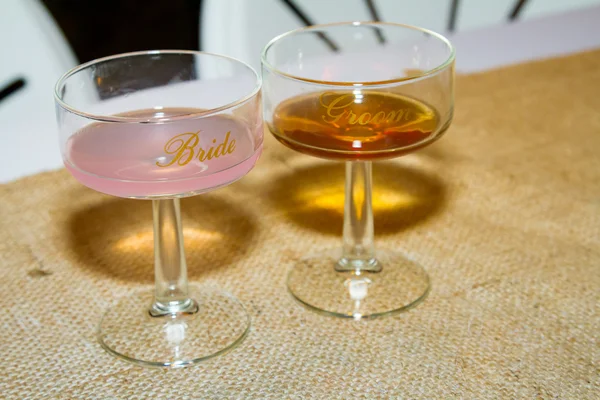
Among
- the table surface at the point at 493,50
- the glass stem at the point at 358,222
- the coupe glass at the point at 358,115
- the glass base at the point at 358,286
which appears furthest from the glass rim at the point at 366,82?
the table surface at the point at 493,50

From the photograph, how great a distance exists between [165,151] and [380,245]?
0.40 metres

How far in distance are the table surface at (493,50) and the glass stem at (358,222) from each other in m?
0.50

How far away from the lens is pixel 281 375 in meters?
0.82

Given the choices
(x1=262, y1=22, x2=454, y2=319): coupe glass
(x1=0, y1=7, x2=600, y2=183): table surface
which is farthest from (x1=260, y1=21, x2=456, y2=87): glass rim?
(x1=0, y1=7, x2=600, y2=183): table surface

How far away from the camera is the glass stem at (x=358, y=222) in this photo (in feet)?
3.19

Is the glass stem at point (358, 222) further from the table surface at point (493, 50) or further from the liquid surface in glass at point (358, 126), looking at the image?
the table surface at point (493, 50)

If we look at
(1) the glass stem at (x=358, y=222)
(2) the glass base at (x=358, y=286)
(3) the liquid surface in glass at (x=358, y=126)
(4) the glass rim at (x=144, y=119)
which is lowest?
(2) the glass base at (x=358, y=286)

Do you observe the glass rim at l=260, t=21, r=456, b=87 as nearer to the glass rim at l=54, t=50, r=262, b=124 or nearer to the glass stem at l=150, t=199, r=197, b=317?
the glass rim at l=54, t=50, r=262, b=124

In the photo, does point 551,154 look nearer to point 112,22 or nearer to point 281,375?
point 281,375

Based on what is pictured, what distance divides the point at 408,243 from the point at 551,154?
338mm

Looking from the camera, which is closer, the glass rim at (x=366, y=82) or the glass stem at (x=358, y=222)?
the glass rim at (x=366, y=82)

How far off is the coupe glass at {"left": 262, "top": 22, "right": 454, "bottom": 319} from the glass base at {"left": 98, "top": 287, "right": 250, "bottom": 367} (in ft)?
0.30

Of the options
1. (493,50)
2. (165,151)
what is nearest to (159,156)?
(165,151)

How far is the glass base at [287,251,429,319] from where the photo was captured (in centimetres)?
94
